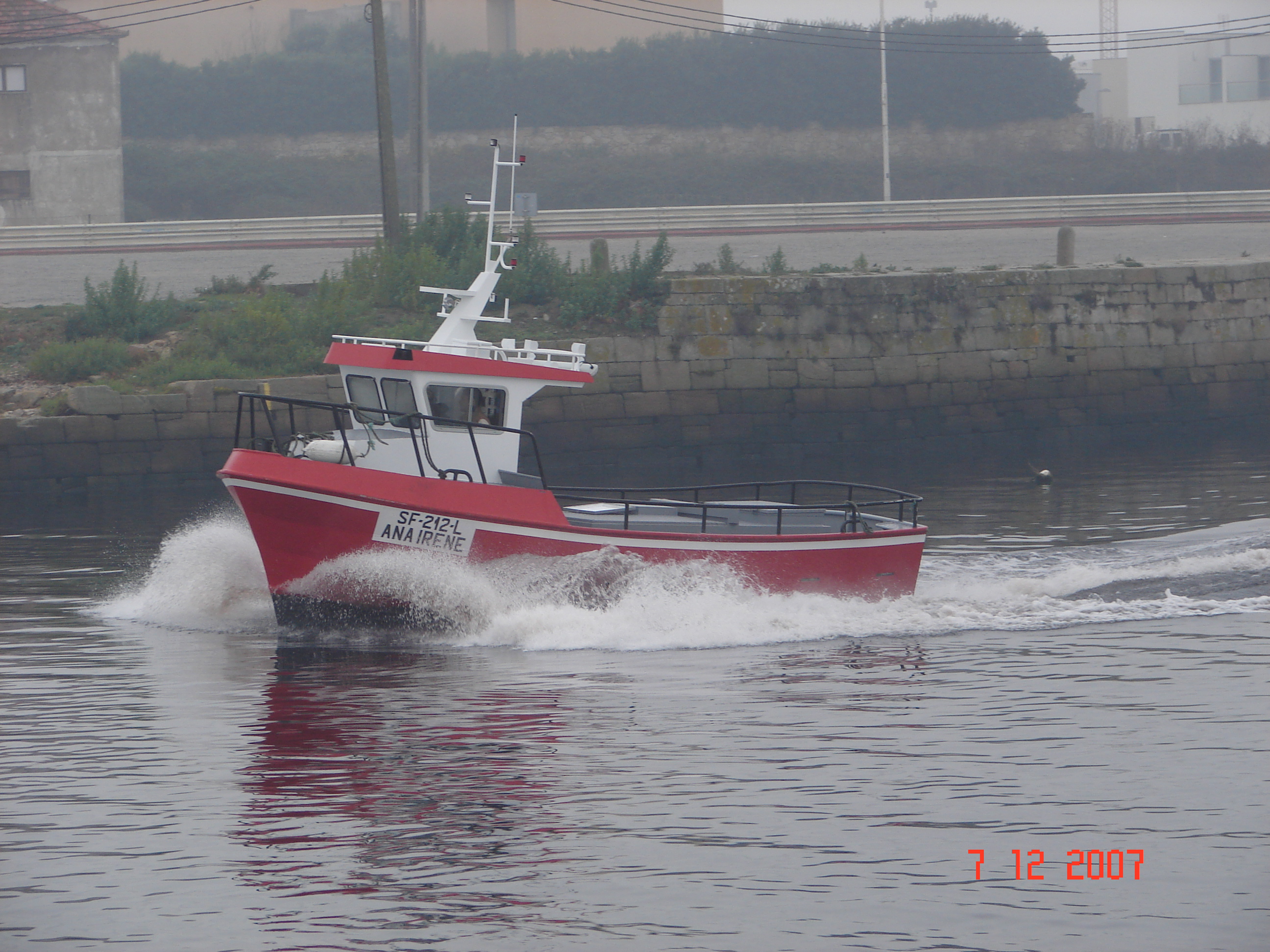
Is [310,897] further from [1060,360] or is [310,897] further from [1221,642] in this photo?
[1060,360]

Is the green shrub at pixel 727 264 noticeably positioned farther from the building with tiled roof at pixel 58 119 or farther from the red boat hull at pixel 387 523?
the building with tiled roof at pixel 58 119

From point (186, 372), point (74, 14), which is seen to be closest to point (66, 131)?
point (74, 14)

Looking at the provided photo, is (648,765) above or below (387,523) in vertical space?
below

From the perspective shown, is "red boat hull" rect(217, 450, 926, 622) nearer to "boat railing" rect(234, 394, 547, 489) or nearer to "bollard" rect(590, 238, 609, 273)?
"boat railing" rect(234, 394, 547, 489)

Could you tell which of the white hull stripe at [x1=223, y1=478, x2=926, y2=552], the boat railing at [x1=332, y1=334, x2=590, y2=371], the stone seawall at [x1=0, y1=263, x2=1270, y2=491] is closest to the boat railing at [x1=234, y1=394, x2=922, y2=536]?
the white hull stripe at [x1=223, y1=478, x2=926, y2=552]

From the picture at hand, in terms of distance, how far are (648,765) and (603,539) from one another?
3716mm

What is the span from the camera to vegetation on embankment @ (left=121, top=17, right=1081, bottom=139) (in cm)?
5825

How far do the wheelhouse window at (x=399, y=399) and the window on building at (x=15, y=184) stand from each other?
3948 cm

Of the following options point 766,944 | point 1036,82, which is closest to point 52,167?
point 1036,82

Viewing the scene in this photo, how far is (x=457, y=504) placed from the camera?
11.5 metres

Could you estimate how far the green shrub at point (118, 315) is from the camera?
2592 centimetres

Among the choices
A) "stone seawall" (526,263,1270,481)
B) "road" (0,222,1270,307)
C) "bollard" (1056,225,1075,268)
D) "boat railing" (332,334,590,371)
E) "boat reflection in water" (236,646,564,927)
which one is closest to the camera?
"boat reflection in water" (236,646,564,927)
